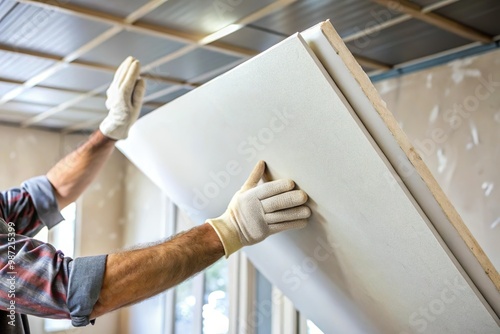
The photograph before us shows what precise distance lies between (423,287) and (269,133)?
0.50 meters

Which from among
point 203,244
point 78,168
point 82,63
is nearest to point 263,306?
point 82,63

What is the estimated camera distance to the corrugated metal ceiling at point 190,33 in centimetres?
263

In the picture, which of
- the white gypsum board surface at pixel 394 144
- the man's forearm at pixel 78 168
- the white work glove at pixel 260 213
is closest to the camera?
the white gypsum board surface at pixel 394 144

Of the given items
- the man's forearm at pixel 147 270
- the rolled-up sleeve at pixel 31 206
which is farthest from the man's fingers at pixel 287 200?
the rolled-up sleeve at pixel 31 206

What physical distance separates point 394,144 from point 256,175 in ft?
1.37

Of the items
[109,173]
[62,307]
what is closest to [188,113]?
[62,307]

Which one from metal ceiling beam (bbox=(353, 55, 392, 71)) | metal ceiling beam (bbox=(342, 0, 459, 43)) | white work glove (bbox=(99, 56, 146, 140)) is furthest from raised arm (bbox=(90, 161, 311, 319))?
metal ceiling beam (bbox=(353, 55, 392, 71))

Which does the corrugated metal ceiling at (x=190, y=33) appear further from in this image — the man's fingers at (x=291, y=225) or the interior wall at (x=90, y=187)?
the interior wall at (x=90, y=187)

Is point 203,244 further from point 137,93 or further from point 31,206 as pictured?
point 31,206

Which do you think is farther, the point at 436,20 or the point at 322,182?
the point at 436,20

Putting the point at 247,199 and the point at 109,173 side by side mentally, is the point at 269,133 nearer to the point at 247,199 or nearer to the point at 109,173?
the point at 247,199

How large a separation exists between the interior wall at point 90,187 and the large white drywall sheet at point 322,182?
4.65m

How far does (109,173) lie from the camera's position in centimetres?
659

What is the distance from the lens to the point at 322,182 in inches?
44.9
